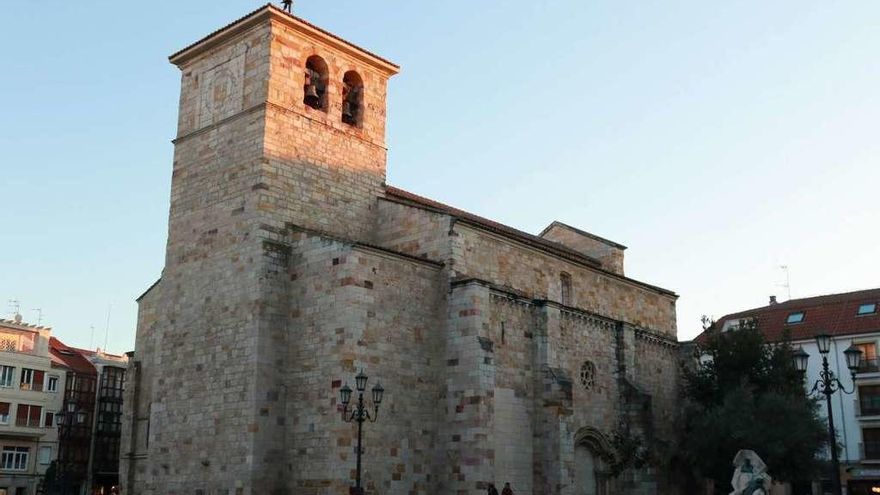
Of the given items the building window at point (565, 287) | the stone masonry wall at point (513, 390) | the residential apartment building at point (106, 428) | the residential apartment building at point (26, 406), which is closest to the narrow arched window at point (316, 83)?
the stone masonry wall at point (513, 390)

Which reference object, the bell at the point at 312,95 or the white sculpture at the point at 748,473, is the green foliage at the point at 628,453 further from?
the bell at the point at 312,95

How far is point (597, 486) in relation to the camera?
25547mm

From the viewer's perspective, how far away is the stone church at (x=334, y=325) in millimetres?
21609

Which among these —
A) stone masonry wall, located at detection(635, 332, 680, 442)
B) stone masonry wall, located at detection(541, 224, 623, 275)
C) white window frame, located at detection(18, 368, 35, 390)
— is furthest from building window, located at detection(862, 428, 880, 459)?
white window frame, located at detection(18, 368, 35, 390)

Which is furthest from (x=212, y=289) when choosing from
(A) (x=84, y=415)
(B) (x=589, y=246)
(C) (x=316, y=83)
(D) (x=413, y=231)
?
(A) (x=84, y=415)

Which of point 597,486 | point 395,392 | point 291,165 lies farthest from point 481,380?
point 291,165

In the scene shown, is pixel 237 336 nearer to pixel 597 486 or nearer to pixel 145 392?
pixel 145 392

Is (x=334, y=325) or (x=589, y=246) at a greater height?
(x=589, y=246)

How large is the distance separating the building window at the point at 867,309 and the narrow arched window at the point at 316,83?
97.2 ft

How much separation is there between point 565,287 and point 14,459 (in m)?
30.9

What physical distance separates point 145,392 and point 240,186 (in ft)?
28.7

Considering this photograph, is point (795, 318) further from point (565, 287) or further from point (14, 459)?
point (14, 459)

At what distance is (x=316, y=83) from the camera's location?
83.7 ft

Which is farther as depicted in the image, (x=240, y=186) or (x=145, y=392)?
(x=145, y=392)
